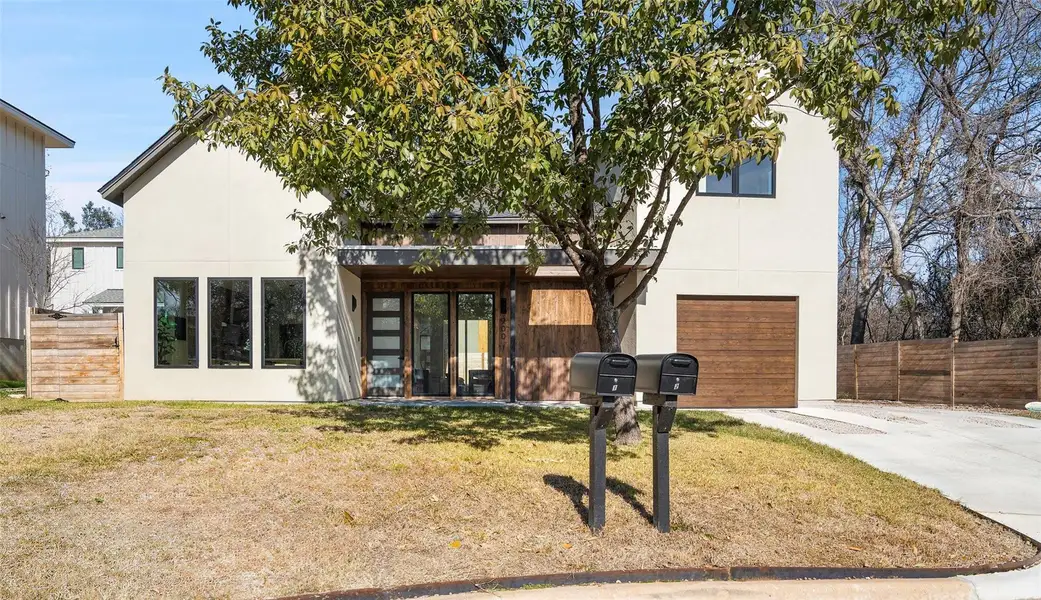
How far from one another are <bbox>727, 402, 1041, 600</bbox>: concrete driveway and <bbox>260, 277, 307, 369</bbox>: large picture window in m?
8.04

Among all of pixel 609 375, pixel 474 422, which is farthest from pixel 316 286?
pixel 609 375

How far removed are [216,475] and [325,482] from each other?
1.07 m

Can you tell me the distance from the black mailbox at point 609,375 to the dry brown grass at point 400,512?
1057 mm

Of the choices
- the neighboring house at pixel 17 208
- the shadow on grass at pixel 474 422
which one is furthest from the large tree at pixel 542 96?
the neighboring house at pixel 17 208

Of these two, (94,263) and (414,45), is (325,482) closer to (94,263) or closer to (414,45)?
(414,45)

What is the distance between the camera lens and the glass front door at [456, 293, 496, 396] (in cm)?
1477

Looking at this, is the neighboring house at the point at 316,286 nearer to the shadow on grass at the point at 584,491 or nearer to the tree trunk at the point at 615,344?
the tree trunk at the point at 615,344

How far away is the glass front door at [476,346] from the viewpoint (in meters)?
14.8

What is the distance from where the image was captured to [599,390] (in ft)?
15.5

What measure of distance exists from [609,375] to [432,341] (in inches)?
407

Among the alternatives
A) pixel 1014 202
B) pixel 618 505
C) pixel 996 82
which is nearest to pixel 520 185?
pixel 618 505

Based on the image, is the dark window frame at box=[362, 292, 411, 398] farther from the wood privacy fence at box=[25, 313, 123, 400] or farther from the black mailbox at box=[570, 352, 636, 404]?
the black mailbox at box=[570, 352, 636, 404]

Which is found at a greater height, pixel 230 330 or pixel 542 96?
pixel 542 96

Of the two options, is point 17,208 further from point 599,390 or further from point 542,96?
point 599,390
